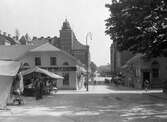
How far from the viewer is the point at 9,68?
20.3m

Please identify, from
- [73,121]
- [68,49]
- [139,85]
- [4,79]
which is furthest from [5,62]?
[68,49]

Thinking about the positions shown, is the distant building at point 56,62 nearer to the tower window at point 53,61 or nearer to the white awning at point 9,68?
the tower window at point 53,61

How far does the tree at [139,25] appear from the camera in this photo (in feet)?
84.8

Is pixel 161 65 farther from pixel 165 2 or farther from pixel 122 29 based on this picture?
pixel 165 2

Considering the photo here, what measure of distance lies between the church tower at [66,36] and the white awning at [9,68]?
177 ft

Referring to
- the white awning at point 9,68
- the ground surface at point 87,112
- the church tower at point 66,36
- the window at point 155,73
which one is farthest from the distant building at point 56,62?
the white awning at point 9,68

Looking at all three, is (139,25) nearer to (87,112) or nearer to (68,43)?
(87,112)

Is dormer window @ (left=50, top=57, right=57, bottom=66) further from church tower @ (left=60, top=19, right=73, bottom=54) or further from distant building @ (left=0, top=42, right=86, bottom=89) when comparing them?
church tower @ (left=60, top=19, right=73, bottom=54)

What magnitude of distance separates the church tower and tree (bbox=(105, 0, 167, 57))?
144ft

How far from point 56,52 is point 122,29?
2241cm

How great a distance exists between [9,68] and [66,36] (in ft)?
191

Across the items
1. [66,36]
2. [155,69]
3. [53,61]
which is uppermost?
[66,36]

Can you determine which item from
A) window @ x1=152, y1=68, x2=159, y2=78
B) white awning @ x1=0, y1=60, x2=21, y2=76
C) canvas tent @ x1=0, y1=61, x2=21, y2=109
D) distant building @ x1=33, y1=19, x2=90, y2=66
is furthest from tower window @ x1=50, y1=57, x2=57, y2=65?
canvas tent @ x1=0, y1=61, x2=21, y2=109

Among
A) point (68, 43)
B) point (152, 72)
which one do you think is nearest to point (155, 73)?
point (152, 72)
